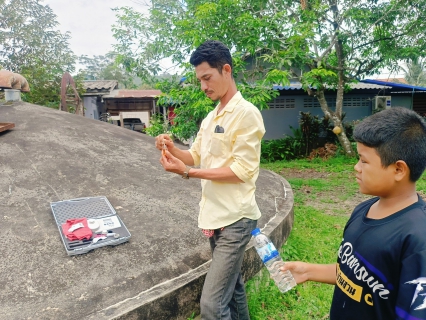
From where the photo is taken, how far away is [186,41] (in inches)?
251

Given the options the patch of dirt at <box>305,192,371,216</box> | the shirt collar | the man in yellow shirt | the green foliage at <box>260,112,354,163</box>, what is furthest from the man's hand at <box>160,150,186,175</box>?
the green foliage at <box>260,112,354,163</box>

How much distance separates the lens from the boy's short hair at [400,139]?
118 centimetres

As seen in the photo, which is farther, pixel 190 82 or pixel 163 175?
pixel 190 82

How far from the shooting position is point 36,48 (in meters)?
17.0

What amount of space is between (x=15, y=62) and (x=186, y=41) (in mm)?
13611

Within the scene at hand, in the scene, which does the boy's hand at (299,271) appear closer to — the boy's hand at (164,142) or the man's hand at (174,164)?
the man's hand at (174,164)

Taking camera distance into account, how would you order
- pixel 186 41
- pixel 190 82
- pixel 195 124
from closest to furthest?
pixel 186 41 → pixel 190 82 → pixel 195 124

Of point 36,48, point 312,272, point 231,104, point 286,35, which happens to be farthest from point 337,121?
point 36,48

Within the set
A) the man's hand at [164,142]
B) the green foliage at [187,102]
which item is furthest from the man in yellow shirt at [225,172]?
the green foliage at [187,102]

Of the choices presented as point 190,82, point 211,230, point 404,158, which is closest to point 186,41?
point 190,82

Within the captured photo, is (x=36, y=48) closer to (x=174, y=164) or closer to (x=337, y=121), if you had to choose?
(x=337, y=121)

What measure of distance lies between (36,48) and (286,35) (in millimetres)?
14883

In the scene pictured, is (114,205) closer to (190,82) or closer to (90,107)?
(190,82)

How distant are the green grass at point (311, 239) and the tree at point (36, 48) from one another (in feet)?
29.5
